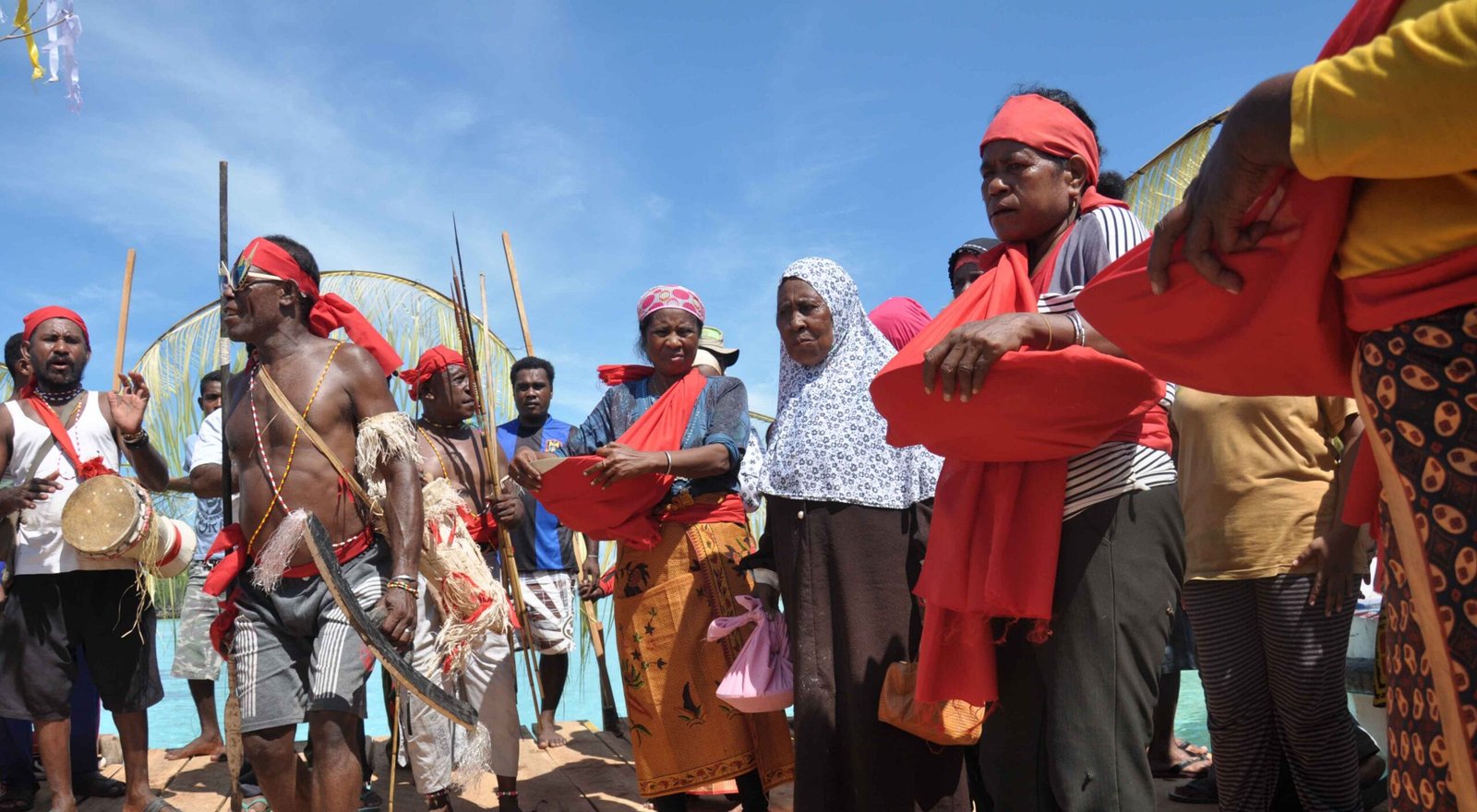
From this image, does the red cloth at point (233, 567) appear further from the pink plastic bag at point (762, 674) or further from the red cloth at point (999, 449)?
the red cloth at point (999, 449)

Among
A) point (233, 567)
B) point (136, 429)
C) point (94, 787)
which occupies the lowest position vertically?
point (94, 787)

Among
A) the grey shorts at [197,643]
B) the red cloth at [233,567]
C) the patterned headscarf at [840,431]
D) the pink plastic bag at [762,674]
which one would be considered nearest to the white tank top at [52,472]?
the grey shorts at [197,643]

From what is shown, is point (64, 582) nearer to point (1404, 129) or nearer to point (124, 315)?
point (124, 315)

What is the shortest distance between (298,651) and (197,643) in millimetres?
3116

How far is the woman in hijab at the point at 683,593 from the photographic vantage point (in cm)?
461

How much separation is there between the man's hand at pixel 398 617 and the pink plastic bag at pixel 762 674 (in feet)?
4.03

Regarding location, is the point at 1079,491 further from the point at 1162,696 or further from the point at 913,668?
the point at 1162,696

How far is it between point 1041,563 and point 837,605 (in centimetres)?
157

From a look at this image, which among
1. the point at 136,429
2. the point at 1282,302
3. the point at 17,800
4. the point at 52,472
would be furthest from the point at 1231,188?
the point at 17,800

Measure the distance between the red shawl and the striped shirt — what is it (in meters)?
2.38

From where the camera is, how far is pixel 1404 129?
128cm

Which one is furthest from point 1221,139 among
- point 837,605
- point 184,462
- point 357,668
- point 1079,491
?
point 184,462

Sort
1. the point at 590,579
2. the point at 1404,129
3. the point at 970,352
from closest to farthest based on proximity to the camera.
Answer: the point at 1404,129, the point at 970,352, the point at 590,579

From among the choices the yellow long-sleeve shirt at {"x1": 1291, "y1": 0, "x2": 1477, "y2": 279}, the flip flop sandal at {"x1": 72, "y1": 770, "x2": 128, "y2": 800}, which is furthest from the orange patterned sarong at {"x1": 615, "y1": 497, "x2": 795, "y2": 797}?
the yellow long-sleeve shirt at {"x1": 1291, "y1": 0, "x2": 1477, "y2": 279}
